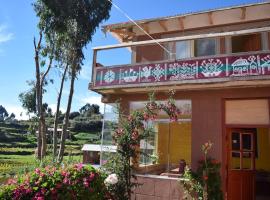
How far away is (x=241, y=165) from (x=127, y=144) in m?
4.04

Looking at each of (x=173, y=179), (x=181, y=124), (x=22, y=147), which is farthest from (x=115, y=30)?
(x=22, y=147)

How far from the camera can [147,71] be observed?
405 inches

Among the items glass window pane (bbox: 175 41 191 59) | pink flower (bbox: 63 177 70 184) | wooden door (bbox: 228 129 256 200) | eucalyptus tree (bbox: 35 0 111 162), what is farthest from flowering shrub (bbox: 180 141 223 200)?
eucalyptus tree (bbox: 35 0 111 162)

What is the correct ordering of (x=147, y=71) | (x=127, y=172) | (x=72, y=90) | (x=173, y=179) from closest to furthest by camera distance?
(x=127, y=172) < (x=173, y=179) < (x=147, y=71) < (x=72, y=90)

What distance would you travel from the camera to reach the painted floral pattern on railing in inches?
346

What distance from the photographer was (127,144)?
886 cm

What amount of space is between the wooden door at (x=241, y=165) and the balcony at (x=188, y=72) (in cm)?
210

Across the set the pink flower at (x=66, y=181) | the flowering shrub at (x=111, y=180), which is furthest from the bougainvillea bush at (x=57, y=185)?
the flowering shrub at (x=111, y=180)

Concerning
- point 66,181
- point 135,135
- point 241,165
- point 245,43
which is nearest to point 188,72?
point 135,135

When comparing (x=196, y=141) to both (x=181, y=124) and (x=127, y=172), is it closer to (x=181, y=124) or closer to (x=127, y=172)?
(x=127, y=172)

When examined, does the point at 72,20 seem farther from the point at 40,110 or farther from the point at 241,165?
the point at 241,165

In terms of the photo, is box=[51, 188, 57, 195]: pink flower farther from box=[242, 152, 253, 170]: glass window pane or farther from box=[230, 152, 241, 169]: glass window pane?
box=[242, 152, 253, 170]: glass window pane

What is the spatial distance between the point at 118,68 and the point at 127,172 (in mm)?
3541

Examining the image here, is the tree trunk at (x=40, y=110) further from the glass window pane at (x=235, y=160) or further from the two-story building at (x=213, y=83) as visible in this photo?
the glass window pane at (x=235, y=160)
